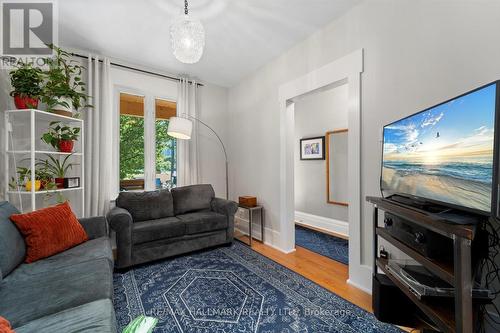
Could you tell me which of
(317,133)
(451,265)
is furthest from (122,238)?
(317,133)

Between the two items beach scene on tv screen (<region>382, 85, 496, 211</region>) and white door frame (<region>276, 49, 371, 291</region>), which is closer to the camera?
beach scene on tv screen (<region>382, 85, 496, 211</region>)

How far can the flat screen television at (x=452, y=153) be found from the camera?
995mm

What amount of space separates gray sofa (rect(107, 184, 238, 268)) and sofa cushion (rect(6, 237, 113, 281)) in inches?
17.9

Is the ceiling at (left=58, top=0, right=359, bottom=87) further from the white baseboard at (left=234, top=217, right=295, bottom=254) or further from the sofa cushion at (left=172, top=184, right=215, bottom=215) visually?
the white baseboard at (left=234, top=217, right=295, bottom=254)

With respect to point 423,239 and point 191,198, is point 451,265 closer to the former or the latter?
point 423,239

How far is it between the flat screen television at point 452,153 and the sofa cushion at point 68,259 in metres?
2.33

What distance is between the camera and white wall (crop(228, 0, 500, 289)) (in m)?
Result: 1.44

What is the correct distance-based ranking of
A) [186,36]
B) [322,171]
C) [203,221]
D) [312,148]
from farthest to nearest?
[312,148], [322,171], [203,221], [186,36]

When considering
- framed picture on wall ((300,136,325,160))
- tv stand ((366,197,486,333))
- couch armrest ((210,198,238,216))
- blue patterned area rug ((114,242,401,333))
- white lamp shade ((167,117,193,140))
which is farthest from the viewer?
framed picture on wall ((300,136,325,160))

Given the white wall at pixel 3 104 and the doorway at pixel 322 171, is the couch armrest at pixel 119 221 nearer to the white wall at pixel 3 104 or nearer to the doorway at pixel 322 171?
the white wall at pixel 3 104

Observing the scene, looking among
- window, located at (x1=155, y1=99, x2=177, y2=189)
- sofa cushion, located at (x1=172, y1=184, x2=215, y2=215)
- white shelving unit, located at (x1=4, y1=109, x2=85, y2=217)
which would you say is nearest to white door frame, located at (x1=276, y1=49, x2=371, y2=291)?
sofa cushion, located at (x1=172, y1=184, x2=215, y2=215)

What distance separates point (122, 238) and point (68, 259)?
29.6 inches

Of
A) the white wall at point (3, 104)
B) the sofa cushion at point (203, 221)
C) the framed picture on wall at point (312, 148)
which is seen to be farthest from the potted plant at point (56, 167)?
the framed picture on wall at point (312, 148)
